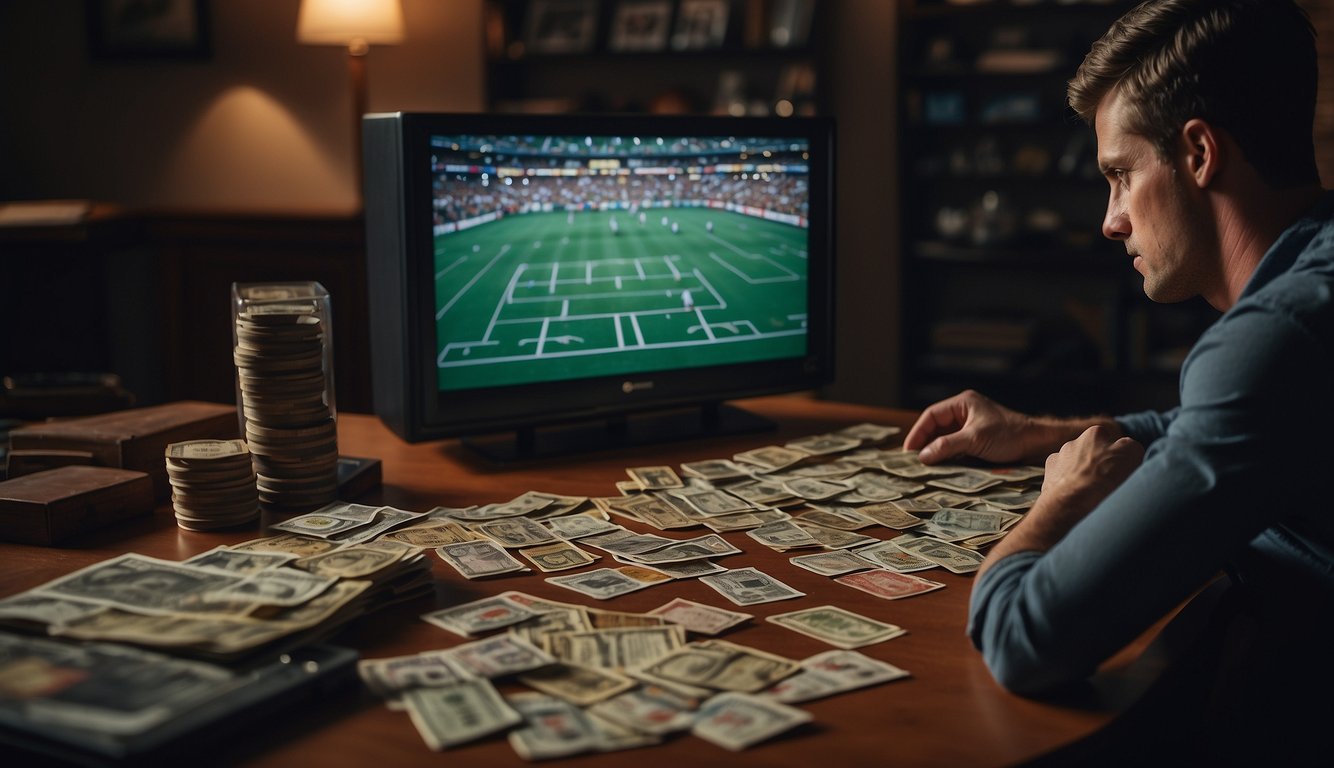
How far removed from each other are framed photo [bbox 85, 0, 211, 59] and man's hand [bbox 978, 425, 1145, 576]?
5.34 metres

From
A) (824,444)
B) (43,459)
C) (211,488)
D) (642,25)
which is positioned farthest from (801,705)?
(642,25)

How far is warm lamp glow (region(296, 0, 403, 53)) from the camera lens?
16.2 ft

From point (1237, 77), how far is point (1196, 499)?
53cm

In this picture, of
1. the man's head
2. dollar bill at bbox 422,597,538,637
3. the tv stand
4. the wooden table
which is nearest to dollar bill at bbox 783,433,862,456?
the tv stand

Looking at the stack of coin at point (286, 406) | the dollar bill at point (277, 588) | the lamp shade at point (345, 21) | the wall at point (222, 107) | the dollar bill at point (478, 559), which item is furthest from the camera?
the wall at point (222, 107)

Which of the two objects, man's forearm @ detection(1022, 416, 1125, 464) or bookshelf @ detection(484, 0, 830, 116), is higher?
bookshelf @ detection(484, 0, 830, 116)

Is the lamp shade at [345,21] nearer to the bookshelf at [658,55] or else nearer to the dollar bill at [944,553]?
the bookshelf at [658,55]

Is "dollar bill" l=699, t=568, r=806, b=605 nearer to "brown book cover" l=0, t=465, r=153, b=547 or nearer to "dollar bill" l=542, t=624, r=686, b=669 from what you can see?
"dollar bill" l=542, t=624, r=686, b=669

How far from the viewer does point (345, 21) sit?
4961mm

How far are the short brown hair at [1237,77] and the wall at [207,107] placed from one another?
4.55m

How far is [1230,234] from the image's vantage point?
151cm

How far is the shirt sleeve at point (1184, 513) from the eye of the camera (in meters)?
1.21

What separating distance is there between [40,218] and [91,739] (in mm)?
4046

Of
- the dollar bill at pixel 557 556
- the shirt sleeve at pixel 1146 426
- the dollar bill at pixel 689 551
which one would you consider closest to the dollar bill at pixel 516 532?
the dollar bill at pixel 557 556
